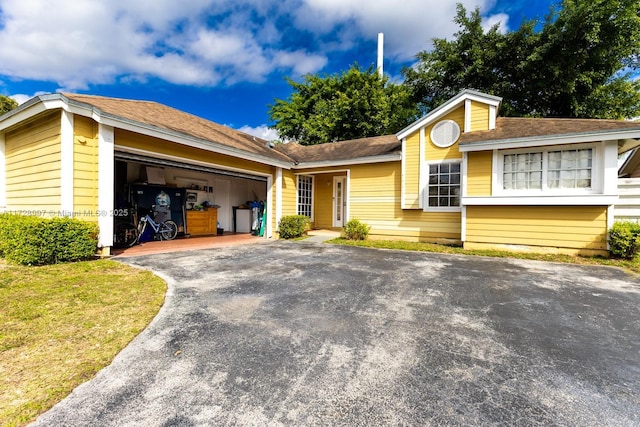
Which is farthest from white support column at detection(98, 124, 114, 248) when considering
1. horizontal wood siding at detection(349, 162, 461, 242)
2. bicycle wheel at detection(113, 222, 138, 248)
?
horizontal wood siding at detection(349, 162, 461, 242)

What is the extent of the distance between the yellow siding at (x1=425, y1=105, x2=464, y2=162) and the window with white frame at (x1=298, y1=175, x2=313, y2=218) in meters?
5.30

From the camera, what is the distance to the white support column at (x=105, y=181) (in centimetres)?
576

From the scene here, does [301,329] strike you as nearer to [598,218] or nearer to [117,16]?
[598,218]

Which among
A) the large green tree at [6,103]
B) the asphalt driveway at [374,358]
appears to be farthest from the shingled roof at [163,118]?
the large green tree at [6,103]

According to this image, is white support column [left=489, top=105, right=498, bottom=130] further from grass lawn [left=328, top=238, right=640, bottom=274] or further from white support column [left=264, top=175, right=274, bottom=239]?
white support column [left=264, top=175, right=274, bottom=239]

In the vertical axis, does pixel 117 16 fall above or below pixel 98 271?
above

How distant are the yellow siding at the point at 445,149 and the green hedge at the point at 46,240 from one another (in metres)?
9.16

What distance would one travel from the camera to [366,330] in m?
2.76

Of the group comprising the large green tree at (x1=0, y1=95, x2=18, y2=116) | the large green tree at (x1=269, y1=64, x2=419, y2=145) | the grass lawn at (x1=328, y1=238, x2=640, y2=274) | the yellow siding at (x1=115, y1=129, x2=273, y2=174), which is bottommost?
the grass lawn at (x1=328, y1=238, x2=640, y2=274)

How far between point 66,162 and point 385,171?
8.72 m

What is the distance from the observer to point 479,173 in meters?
7.83

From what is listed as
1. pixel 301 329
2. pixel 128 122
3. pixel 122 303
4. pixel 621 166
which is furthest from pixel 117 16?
pixel 621 166

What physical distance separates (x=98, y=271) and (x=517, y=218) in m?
9.71

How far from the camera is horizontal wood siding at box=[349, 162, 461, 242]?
343 inches
